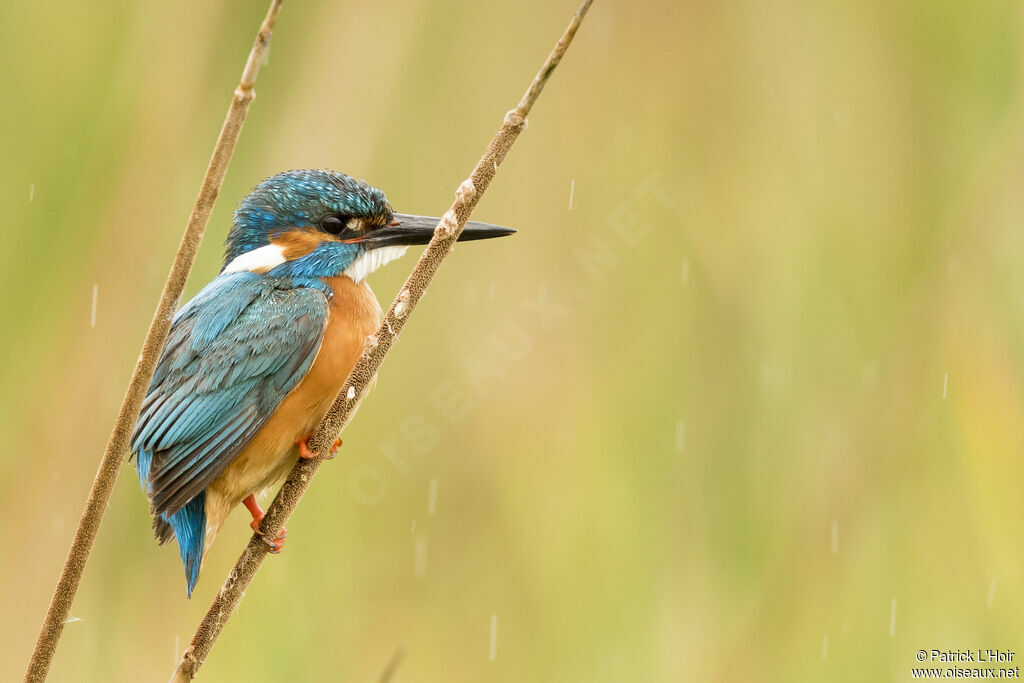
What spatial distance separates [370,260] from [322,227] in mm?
131

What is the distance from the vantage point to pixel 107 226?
2.28 meters

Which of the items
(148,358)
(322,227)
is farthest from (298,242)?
(148,358)

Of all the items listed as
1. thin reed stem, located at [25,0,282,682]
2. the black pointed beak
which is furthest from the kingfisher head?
thin reed stem, located at [25,0,282,682]

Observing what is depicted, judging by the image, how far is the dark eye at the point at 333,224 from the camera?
2295mm

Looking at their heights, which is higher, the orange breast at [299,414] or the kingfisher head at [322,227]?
the kingfisher head at [322,227]

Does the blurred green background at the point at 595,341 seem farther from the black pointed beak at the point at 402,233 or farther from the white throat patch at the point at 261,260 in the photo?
the black pointed beak at the point at 402,233

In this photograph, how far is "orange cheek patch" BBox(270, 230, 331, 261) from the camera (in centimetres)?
232

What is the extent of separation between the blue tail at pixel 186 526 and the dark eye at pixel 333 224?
0.64 metres

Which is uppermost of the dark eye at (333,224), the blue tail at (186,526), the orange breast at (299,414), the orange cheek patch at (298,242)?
the dark eye at (333,224)

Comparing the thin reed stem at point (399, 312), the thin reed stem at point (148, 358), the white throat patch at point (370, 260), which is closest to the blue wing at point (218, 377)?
the white throat patch at point (370, 260)

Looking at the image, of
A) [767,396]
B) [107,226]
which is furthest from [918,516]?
[107,226]

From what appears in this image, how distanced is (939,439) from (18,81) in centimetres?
210

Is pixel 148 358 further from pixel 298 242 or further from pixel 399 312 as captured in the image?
pixel 298 242

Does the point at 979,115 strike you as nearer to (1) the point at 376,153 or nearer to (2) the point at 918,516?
(2) the point at 918,516
